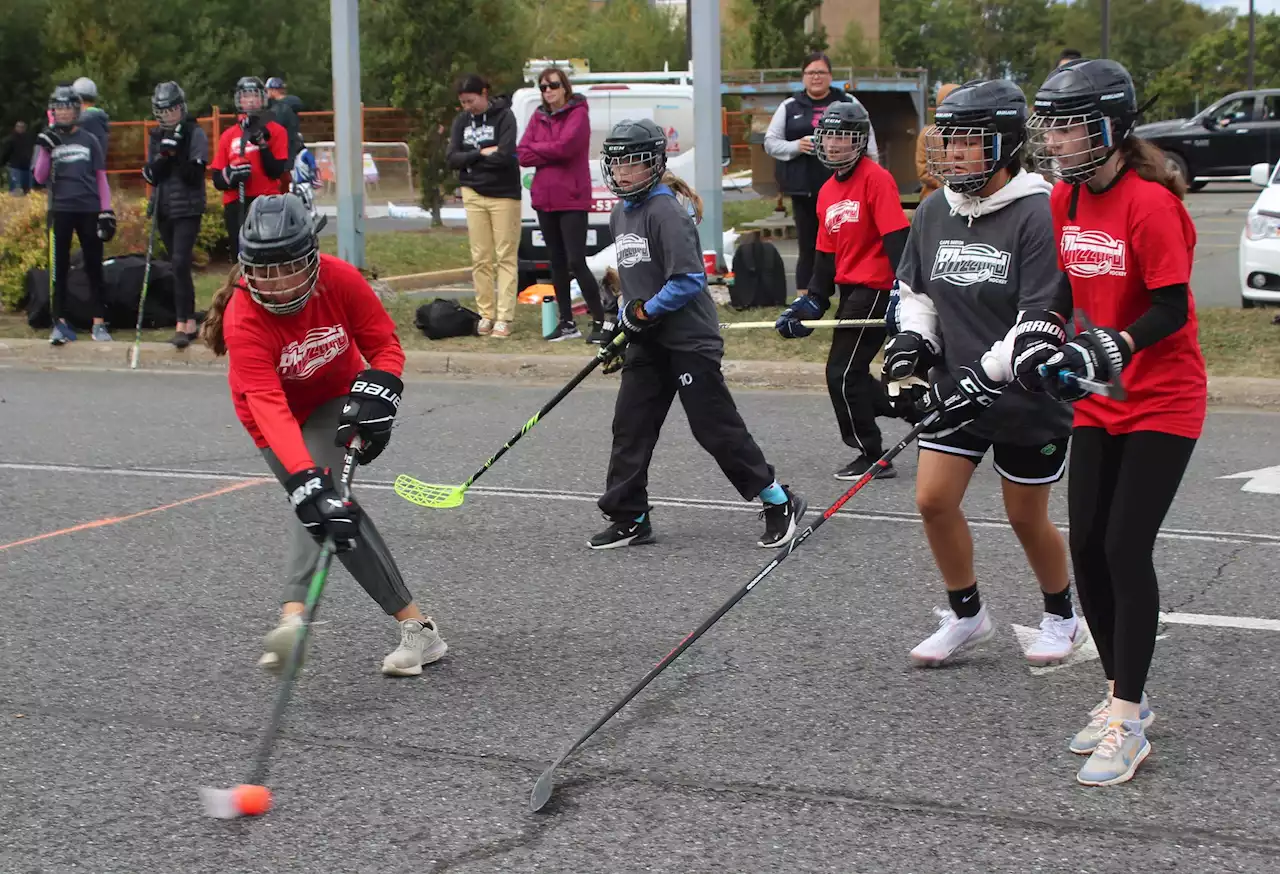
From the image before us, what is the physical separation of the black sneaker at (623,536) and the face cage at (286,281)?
7.56 ft

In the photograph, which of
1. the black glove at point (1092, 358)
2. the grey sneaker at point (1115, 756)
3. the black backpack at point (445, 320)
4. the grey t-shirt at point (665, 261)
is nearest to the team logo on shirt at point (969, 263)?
the black glove at point (1092, 358)

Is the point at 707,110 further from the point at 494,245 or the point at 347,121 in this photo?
the point at 347,121

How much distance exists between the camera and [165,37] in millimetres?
35344

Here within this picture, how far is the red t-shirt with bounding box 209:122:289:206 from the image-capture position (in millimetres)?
12383

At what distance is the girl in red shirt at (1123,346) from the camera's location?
4020mm

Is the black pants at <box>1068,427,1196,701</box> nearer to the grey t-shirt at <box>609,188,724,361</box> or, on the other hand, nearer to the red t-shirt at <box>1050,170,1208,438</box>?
the red t-shirt at <box>1050,170,1208,438</box>

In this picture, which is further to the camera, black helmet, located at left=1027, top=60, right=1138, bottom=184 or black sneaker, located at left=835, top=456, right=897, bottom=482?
black sneaker, located at left=835, top=456, right=897, bottom=482

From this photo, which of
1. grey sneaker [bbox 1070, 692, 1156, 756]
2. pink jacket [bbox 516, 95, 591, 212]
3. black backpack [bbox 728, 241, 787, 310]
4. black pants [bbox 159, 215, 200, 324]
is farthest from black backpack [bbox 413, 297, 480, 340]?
grey sneaker [bbox 1070, 692, 1156, 756]

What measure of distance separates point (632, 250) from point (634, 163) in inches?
16.7

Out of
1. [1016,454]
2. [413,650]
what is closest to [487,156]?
[413,650]

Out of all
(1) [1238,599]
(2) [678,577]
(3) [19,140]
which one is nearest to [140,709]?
(2) [678,577]

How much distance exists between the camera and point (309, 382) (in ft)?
16.6

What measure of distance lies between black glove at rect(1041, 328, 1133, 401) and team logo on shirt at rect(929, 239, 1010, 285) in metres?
0.80

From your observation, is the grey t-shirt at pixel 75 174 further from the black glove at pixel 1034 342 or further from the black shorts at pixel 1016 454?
the black glove at pixel 1034 342
